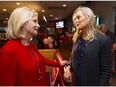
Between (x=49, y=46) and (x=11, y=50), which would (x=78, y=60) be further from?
(x=49, y=46)

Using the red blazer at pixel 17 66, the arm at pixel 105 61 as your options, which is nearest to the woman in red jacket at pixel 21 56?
the red blazer at pixel 17 66

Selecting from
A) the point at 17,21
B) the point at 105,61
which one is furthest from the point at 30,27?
the point at 105,61

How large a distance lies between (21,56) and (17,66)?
79mm

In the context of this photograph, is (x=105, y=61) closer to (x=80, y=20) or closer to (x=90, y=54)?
(x=90, y=54)

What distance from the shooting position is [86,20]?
165 cm

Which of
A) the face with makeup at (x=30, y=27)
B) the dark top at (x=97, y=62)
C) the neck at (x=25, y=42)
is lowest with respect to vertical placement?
the dark top at (x=97, y=62)

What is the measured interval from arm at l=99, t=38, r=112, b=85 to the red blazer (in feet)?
1.63

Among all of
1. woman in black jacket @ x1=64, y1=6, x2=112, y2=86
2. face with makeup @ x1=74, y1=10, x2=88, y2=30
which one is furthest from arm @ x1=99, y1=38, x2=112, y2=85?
face with makeup @ x1=74, y1=10, x2=88, y2=30

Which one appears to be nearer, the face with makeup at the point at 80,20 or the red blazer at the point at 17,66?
the red blazer at the point at 17,66

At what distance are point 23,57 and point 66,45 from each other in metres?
13.4

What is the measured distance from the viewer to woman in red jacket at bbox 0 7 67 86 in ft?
4.88

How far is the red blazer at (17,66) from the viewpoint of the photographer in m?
1.48

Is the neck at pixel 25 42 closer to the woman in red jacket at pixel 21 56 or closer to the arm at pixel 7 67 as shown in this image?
the woman in red jacket at pixel 21 56

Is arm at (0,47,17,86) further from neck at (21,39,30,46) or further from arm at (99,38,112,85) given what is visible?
arm at (99,38,112,85)
